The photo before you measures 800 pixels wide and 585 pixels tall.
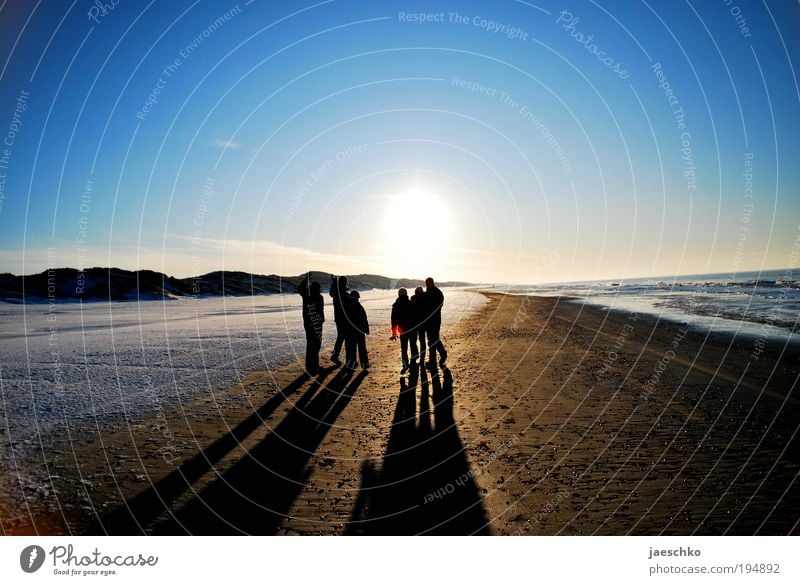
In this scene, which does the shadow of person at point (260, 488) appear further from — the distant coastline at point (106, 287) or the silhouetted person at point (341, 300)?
the distant coastline at point (106, 287)

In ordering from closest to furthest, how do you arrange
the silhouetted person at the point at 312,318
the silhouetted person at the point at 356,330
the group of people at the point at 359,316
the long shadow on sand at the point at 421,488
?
the long shadow on sand at the point at 421,488
the silhouetted person at the point at 312,318
the group of people at the point at 359,316
the silhouetted person at the point at 356,330

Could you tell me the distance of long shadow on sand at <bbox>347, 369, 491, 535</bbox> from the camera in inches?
208

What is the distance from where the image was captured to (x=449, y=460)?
23.4 feet

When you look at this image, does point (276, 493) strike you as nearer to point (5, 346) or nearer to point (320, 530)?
point (320, 530)

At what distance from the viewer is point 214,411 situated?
10.1 meters

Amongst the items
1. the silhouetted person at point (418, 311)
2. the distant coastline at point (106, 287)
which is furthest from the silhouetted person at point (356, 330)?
the distant coastline at point (106, 287)

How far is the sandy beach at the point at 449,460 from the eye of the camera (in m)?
5.38

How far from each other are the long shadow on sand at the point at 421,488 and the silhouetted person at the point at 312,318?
532cm


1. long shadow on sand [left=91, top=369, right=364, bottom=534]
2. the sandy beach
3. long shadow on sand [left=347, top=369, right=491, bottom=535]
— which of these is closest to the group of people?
the sandy beach

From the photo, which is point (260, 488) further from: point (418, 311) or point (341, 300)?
point (418, 311)

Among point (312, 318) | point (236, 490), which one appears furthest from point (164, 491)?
point (312, 318)

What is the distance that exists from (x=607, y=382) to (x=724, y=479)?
6.12 meters

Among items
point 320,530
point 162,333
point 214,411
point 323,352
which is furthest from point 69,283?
point 320,530

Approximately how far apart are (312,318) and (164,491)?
7.78m
